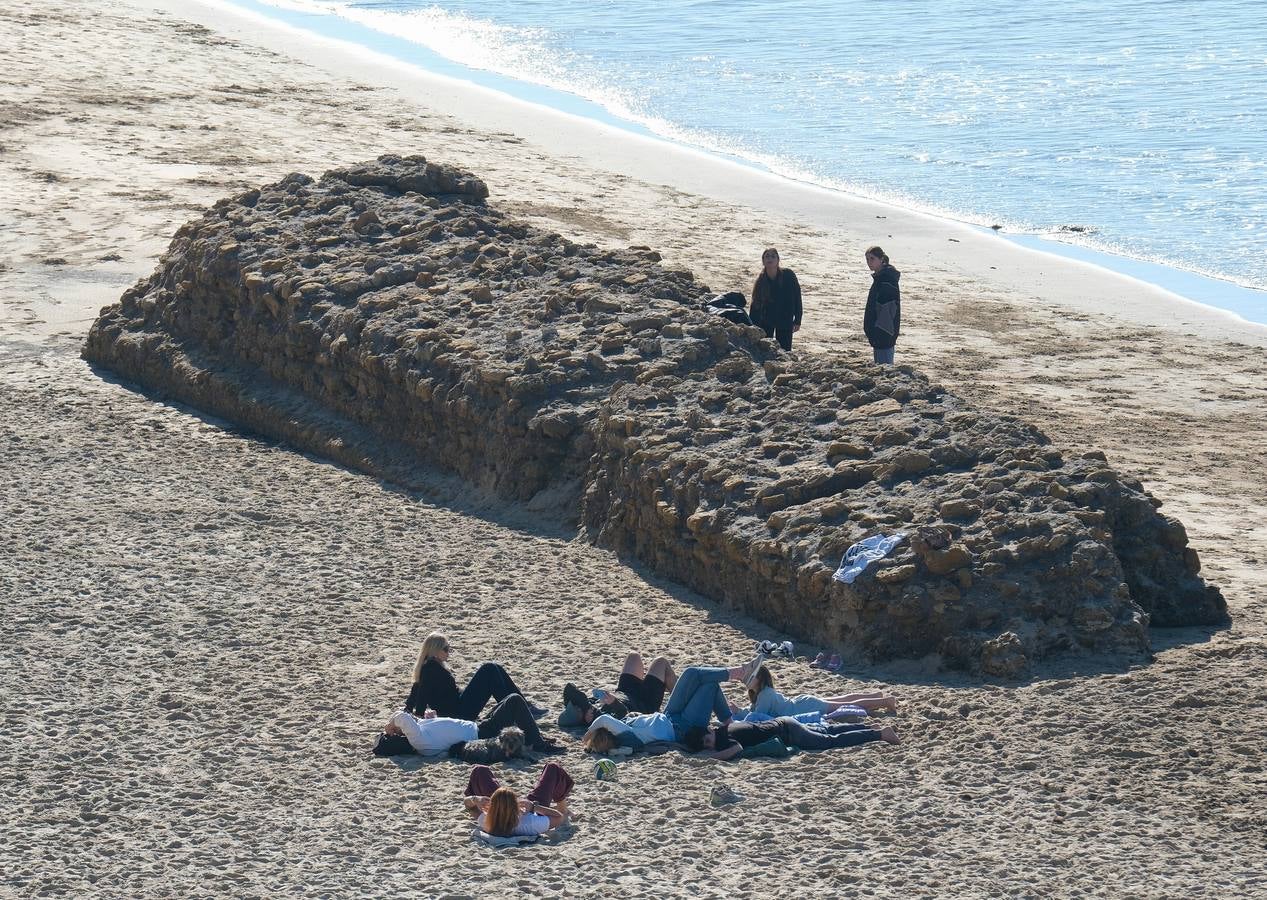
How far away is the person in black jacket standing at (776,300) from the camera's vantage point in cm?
1326

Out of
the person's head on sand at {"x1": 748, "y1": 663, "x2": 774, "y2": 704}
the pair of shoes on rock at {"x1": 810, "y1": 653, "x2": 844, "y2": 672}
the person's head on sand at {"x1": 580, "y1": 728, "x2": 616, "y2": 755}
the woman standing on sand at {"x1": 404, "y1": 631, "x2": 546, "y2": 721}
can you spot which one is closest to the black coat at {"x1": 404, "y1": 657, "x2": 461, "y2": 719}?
the woman standing on sand at {"x1": 404, "y1": 631, "x2": 546, "y2": 721}

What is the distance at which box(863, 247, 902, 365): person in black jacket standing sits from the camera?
520 inches

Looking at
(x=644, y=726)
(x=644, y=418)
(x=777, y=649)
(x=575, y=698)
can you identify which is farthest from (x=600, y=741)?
(x=644, y=418)

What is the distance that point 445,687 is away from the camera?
8.52 metres

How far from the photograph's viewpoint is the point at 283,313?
13977 mm

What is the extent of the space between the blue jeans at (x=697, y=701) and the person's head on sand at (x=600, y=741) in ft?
1.14

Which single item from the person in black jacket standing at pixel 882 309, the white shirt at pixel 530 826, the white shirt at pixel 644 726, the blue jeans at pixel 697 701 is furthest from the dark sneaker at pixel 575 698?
the person in black jacket standing at pixel 882 309

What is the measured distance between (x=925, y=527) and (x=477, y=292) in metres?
5.11

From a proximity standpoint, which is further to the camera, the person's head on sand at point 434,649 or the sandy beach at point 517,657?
the person's head on sand at point 434,649

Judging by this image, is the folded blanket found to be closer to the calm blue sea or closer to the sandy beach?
the sandy beach

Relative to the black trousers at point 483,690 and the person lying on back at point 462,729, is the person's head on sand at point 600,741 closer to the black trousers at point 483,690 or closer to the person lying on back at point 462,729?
the person lying on back at point 462,729

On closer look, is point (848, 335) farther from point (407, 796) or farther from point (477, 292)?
point (407, 796)

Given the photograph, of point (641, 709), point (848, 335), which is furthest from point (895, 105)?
point (641, 709)

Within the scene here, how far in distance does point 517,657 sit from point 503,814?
223cm
